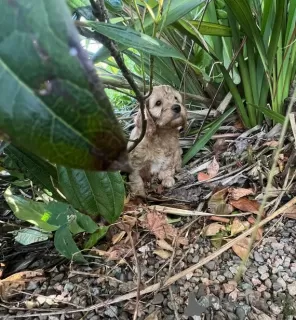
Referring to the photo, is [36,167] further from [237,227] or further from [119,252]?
[237,227]

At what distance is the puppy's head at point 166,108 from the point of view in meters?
1.18

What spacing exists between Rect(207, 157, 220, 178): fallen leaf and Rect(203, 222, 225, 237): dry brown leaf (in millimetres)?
213

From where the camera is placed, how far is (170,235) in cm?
92

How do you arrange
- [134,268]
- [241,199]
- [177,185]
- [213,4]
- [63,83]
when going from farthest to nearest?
[213,4], [177,185], [241,199], [134,268], [63,83]

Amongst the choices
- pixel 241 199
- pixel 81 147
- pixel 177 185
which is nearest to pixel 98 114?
pixel 81 147

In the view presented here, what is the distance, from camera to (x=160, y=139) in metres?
1.27

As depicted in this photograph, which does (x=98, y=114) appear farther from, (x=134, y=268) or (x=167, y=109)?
(x=167, y=109)

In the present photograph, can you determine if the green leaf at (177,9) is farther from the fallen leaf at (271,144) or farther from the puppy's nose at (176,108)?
the fallen leaf at (271,144)

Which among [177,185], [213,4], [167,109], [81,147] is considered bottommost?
[177,185]

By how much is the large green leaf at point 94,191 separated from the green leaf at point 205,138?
0.59m

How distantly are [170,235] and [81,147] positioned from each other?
0.73m

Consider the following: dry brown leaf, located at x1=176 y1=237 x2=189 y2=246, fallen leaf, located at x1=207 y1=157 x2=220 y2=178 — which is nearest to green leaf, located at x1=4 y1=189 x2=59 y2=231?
dry brown leaf, located at x1=176 y1=237 x2=189 y2=246

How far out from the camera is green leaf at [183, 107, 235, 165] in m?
1.21

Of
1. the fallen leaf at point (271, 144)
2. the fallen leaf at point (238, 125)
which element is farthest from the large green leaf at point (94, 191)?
the fallen leaf at point (238, 125)
